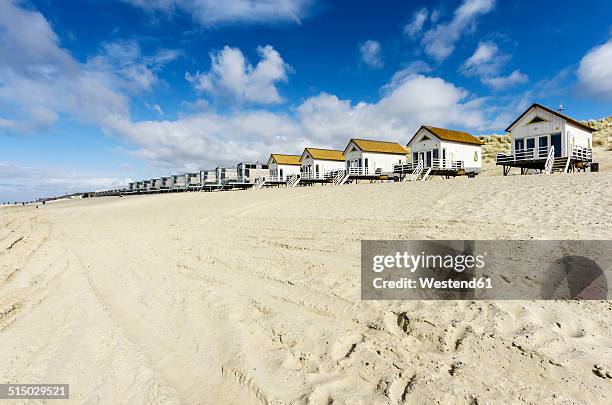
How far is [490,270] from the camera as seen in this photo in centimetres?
623

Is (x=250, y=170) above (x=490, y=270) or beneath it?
above

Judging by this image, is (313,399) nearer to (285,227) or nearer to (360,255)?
(360,255)

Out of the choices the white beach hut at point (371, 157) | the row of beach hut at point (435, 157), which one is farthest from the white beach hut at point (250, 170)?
the white beach hut at point (371, 157)

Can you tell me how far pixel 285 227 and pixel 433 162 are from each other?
2489cm

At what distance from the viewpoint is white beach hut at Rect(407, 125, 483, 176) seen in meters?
32.1

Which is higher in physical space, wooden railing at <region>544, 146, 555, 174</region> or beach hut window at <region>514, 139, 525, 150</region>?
beach hut window at <region>514, 139, 525, 150</region>

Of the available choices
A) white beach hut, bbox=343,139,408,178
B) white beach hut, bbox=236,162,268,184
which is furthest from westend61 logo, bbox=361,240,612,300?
white beach hut, bbox=236,162,268,184

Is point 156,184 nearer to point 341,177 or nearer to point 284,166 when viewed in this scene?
point 284,166

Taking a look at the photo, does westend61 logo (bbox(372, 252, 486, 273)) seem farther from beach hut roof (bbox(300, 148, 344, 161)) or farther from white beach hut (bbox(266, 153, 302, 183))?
white beach hut (bbox(266, 153, 302, 183))

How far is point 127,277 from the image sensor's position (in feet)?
27.5

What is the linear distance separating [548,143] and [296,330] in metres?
28.9

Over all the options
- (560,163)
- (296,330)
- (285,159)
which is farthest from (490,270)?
(285,159)

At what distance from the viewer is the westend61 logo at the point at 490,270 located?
5461 millimetres

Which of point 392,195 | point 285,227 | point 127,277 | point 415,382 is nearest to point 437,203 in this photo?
point 392,195
